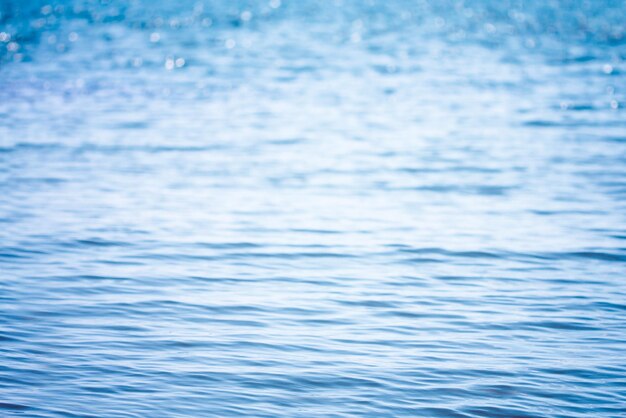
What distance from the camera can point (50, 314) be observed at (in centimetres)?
1062

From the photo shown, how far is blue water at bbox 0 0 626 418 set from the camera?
898cm

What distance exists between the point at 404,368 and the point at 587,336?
1.99 meters

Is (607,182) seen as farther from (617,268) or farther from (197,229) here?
(197,229)

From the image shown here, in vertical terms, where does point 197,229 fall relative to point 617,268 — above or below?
above

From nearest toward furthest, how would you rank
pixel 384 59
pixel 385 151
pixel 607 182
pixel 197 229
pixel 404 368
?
pixel 404 368 < pixel 197 229 < pixel 607 182 < pixel 385 151 < pixel 384 59

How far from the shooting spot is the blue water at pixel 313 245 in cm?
898

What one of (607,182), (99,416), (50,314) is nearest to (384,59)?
(607,182)

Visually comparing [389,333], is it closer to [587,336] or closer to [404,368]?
[404,368]

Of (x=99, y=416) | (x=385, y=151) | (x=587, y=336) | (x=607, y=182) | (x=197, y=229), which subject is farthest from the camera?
(x=385, y=151)

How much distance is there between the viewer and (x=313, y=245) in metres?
13.5

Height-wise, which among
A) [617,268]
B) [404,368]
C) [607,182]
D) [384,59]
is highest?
[384,59]

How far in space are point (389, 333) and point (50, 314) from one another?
331cm

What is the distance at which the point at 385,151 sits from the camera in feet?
65.1

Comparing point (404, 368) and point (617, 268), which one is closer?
point (404, 368)
